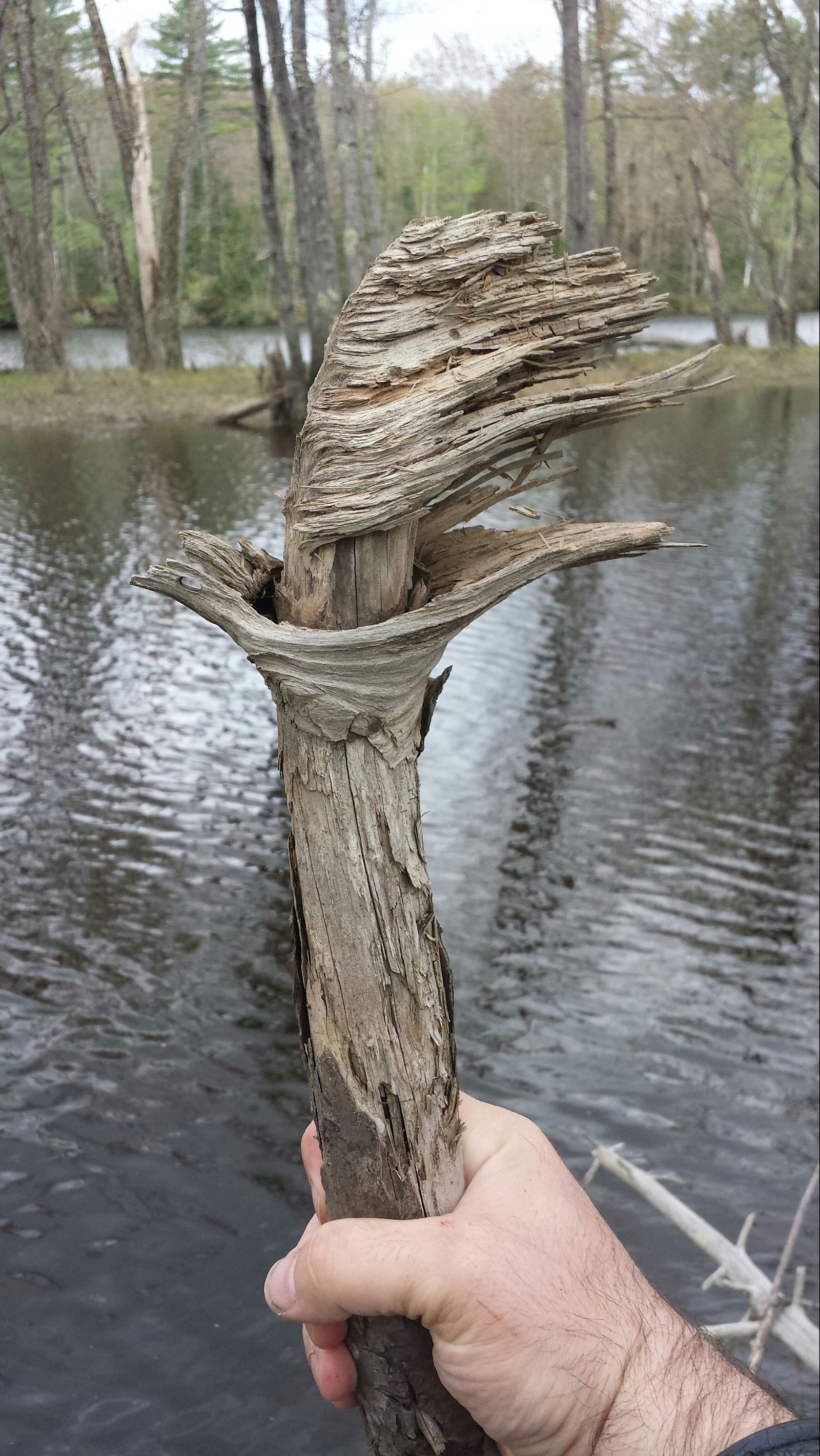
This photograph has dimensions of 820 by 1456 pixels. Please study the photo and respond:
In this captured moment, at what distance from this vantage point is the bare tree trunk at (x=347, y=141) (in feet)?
48.8

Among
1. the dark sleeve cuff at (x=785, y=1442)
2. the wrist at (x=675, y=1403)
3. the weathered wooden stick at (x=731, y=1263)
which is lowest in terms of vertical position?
the weathered wooden stick at (x=731, y=1263)

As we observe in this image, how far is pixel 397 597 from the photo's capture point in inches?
66.5

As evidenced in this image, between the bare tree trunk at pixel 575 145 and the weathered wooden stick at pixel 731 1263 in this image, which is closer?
the weathered wooden stick at pixel 731 1263

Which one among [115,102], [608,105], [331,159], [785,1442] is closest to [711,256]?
[608,105]

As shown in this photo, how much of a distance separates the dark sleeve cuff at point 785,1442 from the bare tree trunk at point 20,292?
11.4 m

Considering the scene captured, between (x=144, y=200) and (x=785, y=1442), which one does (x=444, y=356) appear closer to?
(x=785, y=1442)

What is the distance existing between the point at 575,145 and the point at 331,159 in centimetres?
1410

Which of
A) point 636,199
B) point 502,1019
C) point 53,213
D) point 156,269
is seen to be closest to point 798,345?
point 636,199

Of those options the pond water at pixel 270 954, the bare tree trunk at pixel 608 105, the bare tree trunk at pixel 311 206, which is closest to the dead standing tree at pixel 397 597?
the pond water at pixel 270 954

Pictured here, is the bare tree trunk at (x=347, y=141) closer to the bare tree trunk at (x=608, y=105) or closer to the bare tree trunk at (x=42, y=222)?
the bare tree trunk at (x=42, y=222)

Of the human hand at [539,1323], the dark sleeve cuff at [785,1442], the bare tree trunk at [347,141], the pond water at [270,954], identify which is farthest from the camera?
the bare tree trunk at [347,141]

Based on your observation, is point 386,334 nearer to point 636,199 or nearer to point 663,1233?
point 663,1233

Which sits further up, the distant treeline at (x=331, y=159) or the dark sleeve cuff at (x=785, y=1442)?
the distant treeline at (x=331, y=159)

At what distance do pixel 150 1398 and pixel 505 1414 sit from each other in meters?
1.97
